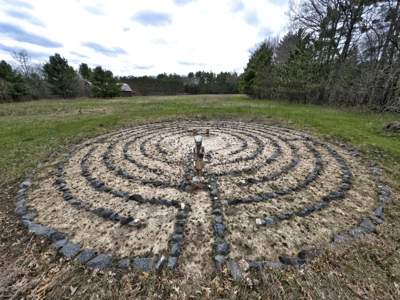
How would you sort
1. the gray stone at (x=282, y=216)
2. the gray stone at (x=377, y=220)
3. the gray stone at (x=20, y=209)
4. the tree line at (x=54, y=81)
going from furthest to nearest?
the tree line at (x=54, y=81) → the gray stone at (x=20, y=209) → the gray stone at (x=282, y=216) → the gray stone at (x=377, y=220)

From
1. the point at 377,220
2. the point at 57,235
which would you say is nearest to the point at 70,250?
the point at 57,235

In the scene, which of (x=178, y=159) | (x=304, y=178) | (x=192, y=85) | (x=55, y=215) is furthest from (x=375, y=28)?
(x=192, y=85)

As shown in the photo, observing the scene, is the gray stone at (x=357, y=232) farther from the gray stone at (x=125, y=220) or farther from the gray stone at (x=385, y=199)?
the gray stone at (x=125, y=220)

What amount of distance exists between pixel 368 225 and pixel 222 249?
2363 mm

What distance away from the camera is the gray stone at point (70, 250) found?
2.41 meters

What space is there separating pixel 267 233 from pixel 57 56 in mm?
37582

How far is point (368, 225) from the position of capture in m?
2.85

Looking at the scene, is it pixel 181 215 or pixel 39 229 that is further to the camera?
pixel 181 215

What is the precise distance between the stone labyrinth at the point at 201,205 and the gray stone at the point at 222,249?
1cm

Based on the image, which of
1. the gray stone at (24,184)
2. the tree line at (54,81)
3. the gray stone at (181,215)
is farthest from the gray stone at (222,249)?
the tree line at (54,81)

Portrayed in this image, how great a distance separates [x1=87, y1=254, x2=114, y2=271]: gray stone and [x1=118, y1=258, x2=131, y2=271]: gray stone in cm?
14

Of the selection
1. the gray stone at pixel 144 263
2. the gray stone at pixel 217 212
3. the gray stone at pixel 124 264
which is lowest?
the gray stone at pixel 124 264

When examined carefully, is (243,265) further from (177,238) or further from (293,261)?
(177,238)

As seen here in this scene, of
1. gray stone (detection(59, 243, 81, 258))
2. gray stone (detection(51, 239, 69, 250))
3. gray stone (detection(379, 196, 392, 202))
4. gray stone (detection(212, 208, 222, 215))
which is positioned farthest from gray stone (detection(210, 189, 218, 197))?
gray stone (detection(379, 196, 392, 202))
